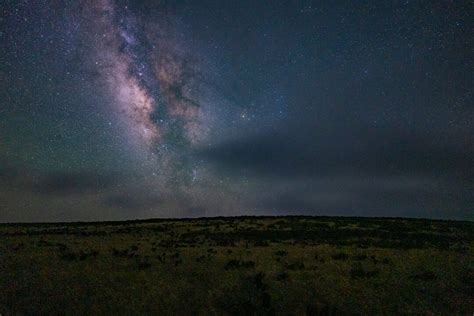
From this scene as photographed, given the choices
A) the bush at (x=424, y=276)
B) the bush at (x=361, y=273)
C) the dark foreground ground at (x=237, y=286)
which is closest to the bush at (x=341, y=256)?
the dark foreground ground at (x=237, y=286)

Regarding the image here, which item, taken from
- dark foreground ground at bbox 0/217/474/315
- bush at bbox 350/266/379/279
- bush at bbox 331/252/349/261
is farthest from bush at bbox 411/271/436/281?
bush at bbox 331/252/349/261

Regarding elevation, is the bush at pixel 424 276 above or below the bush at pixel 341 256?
below

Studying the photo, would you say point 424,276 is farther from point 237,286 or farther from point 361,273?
point 237,286

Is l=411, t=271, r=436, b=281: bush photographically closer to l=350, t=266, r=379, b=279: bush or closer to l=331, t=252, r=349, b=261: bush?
l=350, t=266, r=379, b=279: bush

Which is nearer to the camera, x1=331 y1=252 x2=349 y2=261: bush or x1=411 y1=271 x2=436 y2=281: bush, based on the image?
x1=411 y1=271 x2=436 y2=281: bush

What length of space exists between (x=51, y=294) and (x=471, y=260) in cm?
1620

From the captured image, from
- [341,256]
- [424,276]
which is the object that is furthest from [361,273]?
[341,256]

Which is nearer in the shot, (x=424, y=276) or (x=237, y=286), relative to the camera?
(x=237, y=286)

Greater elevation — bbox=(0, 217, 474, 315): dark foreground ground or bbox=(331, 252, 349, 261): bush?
bbox=(331, 252, 349, 261): bush

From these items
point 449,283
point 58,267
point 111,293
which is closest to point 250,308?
point 111,293

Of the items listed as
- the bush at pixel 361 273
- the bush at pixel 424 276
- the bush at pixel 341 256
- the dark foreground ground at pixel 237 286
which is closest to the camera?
the dark foreground ground at pixel 237 286

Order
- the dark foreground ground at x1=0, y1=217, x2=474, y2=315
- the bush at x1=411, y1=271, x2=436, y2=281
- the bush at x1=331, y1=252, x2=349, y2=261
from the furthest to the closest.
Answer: the bush at x1=331, y1=252, x2=349, y2=261 → the bush at x1=411, y1=271, x2=436, y2=281 → the dark foreground ground at x1=0, y1=217, x2=474, y2=315

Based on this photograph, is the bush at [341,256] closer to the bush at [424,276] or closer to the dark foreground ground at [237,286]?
the dark foreground ground at [237,286]

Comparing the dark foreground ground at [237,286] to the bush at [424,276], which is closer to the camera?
the dark foreground ground at [237,286]
